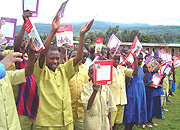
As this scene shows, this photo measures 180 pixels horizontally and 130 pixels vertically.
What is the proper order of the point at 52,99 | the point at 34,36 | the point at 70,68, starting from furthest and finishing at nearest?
the point at 70,68 < the point at 52,99 < the point at 34,36

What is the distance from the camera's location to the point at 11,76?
246cm

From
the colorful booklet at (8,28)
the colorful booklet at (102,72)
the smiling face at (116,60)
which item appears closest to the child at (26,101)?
the colorful booklet at (8,28)

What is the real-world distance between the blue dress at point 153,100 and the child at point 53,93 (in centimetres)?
349

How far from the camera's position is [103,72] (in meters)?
2.94

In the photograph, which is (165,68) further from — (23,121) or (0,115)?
(0,115)

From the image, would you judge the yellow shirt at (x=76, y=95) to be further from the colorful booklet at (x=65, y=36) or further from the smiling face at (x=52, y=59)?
the colorful booklet at (x=65, y=36)

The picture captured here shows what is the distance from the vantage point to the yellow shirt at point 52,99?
8.51 ft

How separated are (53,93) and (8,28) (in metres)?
1.53

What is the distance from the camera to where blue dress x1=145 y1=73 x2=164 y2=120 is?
559 cm

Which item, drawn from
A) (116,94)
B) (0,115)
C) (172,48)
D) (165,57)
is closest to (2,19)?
(0,115)

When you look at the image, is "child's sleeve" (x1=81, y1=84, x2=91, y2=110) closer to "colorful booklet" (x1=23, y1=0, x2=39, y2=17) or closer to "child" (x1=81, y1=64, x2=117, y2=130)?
"child" (x1=81, y1=64, x2=117, y2=130)

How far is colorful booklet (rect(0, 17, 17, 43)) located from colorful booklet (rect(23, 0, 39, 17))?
1.17m

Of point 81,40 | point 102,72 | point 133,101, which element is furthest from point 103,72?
point 133,101

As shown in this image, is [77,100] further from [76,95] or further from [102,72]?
[102,72]
